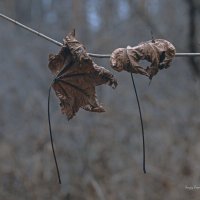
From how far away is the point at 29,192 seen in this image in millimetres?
4762

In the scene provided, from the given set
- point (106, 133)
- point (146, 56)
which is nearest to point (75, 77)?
point (146, 56)

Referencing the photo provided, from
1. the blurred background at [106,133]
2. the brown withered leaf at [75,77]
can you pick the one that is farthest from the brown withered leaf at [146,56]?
the blurred background at [106,133]

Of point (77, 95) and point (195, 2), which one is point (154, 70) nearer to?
point (77, 95)

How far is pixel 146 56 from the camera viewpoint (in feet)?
5.86

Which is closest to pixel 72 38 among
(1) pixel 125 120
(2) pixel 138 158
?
(2) pixel 138 158

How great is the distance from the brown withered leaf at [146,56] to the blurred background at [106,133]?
3.11m

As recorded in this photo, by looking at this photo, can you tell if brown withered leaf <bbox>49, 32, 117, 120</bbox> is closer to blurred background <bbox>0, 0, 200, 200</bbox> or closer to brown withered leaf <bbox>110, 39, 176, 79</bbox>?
brown withered leaf <bbox>110, 39, 176, 79</bbox>

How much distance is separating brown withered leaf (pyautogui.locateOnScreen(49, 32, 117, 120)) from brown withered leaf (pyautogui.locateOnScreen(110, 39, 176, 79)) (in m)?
0.09

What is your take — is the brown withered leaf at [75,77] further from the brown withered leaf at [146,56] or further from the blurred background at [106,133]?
the blurred background at [106,133]

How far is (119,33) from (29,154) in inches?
133

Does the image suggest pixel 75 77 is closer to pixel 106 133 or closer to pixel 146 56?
pixel 146 56

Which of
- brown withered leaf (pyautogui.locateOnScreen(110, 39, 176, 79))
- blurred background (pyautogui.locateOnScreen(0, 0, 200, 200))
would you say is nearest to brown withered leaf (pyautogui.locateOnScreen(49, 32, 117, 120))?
brown withered leaf (pyautogui.locateOnScreen(110, 39, 176, 79))

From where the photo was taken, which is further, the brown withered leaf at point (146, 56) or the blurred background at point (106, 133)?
the blurred background at point (106, 133)

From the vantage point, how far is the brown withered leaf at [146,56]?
1756 mm
